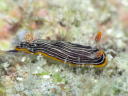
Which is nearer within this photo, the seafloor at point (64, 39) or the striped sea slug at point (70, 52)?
the seafloor at point (64, 39)

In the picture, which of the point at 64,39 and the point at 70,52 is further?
the point at 64,39

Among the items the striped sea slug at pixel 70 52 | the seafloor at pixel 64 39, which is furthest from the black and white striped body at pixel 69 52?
the seafloor at pixel 64 39

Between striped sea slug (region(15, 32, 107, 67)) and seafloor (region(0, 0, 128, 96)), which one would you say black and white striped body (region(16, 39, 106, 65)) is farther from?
seafloor (region(0, 0, 128, 96))

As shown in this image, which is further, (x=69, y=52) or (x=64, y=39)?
(x=64, y=39)

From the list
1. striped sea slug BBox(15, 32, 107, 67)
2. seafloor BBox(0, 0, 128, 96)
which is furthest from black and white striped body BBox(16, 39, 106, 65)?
seafloor BBox(0, 0, 128, 96)

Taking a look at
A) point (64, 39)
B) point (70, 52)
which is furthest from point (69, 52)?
point (64, 39)

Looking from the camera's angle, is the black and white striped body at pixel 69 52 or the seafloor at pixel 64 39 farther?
the black and white striped body at pixel 69 52

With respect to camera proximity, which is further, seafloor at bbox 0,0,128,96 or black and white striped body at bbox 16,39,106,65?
black and white striped body at bbox 16,39,106,65

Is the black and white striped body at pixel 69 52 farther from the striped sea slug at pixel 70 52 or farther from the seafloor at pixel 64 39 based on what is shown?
the seafloor at pixel 64 39

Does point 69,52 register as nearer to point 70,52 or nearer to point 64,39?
point 70,52
